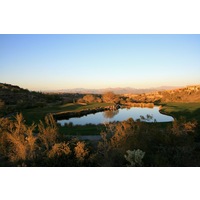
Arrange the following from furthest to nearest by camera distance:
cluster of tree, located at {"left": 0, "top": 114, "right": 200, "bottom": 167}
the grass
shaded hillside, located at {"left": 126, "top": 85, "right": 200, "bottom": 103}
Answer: shaded hillside, located at {"left": 126, "top": 85, "right": 200, "bottom": 103} → the grass → cluster of tree, located at {"left": 0, "top": 114, "right": 200, "bottom": 167}

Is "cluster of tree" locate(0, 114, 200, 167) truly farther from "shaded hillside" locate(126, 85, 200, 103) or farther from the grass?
"shaded hillside" locate(126, 85, 200, 103)

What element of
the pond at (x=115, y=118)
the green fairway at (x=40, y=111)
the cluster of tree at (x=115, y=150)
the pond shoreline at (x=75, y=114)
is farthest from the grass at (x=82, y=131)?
the pond shoreline at (x=75, y=114)

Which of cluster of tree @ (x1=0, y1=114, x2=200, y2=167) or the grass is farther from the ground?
cluster of tree @ (x1=0, y1=114, x2=200, y2=167)

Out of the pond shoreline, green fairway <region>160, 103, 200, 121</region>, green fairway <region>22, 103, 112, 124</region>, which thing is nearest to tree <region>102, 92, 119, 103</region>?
the pond shoreline

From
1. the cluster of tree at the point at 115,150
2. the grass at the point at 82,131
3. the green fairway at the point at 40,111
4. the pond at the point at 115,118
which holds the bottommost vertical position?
the pond at the point at 115,118

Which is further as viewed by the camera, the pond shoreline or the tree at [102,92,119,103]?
the tree at [102,92,119,103]

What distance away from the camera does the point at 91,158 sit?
6820 mm

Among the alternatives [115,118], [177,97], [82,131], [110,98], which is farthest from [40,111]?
[177,97]

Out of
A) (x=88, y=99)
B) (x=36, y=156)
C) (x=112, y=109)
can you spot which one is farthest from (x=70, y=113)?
(x=36, y=156)

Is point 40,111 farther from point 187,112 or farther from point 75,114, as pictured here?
point 187,112

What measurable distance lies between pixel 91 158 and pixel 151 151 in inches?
81.4

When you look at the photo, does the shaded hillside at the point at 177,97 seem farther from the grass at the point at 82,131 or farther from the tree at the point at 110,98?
the grass at the point at 82,131

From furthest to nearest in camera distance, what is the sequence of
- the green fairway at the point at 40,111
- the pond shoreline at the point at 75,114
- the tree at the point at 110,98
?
1. the tree at the point at 110,98
2. the pond shoreline at the point at 75,114
3. the green fairway at the point at 40,111

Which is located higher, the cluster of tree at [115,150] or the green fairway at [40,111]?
the cluster of tree at [115,150]
